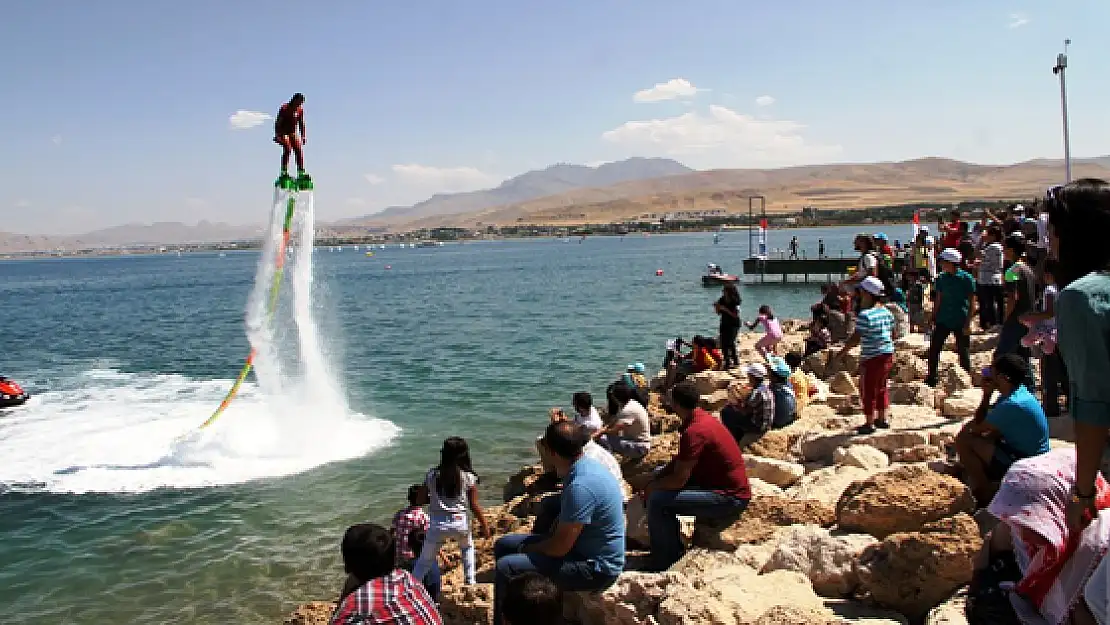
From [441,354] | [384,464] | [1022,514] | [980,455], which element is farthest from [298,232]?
[1022,514]

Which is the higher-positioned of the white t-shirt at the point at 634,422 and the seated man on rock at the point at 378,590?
the seated man on rock at the point at 378,590

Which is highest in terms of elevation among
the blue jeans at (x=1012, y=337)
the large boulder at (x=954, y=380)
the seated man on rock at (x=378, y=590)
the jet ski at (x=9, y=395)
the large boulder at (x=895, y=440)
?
the blue jeans at (x=1012, y=337)

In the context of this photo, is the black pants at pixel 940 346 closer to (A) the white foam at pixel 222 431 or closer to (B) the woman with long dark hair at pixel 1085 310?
(B) the woman with long dark hair at pixel 1085 310

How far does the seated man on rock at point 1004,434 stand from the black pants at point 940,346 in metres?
4.85

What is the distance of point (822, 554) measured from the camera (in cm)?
622

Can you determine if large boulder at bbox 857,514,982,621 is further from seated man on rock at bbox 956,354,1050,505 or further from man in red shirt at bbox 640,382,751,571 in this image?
man in red shirt at bbox 640,382,751,571

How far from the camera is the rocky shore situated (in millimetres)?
5637

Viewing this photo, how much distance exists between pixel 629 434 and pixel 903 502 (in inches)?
176

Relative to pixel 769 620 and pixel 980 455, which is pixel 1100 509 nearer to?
pixel 769 620

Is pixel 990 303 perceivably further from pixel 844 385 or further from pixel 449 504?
pixel 449 504

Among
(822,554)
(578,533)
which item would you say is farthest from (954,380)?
(578,533)

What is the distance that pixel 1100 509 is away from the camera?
4055 millimetres

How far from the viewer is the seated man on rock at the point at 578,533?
243 inches

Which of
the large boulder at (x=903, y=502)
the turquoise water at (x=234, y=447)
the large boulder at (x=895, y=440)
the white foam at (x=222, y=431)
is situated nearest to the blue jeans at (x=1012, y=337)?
the large boulder at (x=895, y=440)
